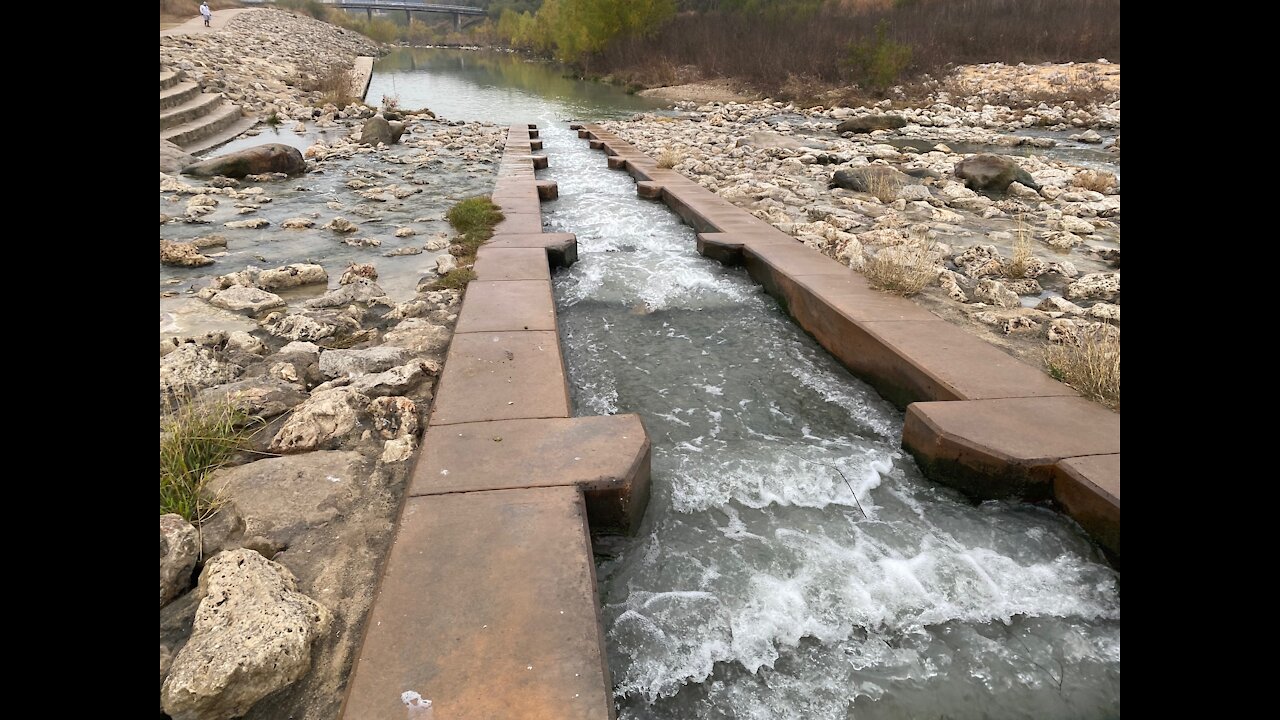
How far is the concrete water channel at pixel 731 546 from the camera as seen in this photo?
5.97ft

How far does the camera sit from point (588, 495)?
2.41 metres

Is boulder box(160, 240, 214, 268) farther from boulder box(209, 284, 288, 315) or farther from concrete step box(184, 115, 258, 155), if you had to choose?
concrete step box(184, 115, 258, 155)

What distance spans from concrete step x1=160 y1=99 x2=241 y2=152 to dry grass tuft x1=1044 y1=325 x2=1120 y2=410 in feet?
39.6

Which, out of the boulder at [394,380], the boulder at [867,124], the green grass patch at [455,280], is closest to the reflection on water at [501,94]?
the boulder at [867,124]

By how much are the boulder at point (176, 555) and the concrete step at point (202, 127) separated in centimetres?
1086

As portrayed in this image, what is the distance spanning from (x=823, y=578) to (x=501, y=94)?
92.1ft

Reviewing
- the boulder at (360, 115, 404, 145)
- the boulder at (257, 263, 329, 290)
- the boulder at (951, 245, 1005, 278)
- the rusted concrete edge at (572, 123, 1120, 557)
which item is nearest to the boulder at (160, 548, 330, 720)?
the rusted concrete edge at (572, 123, 1120, 557)

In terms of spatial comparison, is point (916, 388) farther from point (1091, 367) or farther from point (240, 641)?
point (240, 641)

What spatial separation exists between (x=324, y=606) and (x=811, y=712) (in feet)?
4.48

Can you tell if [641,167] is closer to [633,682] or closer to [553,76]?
[633,682]

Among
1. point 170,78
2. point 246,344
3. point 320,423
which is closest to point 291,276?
point 246,344

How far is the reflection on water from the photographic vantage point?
21.1 metres

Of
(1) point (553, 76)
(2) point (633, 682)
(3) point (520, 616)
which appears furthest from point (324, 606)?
(1) point (553, 76)
